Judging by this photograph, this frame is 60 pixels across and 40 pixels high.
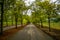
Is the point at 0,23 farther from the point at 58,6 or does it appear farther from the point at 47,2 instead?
the point at 47,2

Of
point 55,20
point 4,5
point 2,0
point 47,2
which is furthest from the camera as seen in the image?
point 55,20

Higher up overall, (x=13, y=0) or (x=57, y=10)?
(x=13, y=0)

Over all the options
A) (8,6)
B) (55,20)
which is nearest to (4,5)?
(8,6)

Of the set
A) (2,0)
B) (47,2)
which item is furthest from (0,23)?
(47,2)

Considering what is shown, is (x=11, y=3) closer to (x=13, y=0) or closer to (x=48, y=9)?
(x=13, y=0)

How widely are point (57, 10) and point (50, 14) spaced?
327 cm

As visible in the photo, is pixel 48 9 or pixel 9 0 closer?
pixel 9 0

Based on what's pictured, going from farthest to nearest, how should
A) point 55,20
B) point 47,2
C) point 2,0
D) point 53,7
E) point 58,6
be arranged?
point 55,20
point 47,2
point 53,7
point 58,6
point 2,0

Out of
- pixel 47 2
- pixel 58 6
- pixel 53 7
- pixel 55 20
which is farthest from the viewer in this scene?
pixel 55 20

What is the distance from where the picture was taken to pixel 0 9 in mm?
21750

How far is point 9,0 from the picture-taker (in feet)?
75.2

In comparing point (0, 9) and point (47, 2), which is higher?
point (47, 2)

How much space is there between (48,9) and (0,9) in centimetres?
1134

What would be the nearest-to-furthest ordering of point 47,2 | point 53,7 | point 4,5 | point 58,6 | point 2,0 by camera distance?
point 2,0 → point 4,5 → point 58,6 → point 53,7 → point 47,2
